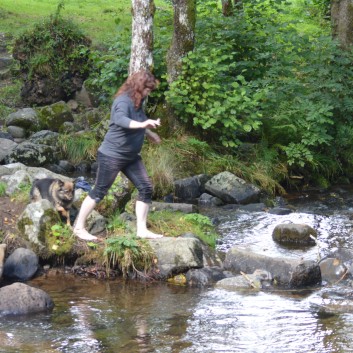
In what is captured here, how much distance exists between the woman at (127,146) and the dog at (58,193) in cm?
55

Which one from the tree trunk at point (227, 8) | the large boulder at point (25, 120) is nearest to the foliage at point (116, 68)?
the large boulder at point (25, 120)

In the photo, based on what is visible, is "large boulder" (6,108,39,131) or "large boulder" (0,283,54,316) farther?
"large boulder" (6,108,39,131)

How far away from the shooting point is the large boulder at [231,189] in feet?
46.7

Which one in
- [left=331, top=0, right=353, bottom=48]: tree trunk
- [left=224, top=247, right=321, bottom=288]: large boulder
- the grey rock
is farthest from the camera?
the grey rock

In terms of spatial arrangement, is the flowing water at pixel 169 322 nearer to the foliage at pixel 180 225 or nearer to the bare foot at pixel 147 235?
the bare foot at pixel 147 235

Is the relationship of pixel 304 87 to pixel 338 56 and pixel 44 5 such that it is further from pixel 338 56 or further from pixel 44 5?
pixel 44 5

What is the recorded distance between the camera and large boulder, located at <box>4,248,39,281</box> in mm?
9531

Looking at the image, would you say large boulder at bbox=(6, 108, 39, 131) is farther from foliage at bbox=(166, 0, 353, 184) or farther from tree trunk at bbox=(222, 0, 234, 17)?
tree trunk at bbox=(222, 0, 234, 17)

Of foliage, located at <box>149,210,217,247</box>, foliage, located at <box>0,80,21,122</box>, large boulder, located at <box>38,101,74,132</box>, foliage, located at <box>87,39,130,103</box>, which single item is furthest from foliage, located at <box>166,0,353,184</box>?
foliage, located at <box>0,80,21,122</box>

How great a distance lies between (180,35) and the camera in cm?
1569

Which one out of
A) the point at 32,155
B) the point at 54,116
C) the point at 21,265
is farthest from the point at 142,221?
the point at 54,116

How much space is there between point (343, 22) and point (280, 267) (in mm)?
9225

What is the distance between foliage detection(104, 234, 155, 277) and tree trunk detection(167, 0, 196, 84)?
6712mm

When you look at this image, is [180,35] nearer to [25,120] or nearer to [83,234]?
[25,120]
